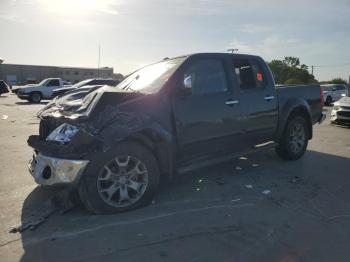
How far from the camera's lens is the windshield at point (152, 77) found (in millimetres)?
5211

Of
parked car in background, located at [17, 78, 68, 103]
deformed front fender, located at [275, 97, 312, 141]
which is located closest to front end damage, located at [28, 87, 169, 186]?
deformed front fender, located at [275, 97, 312, 141]

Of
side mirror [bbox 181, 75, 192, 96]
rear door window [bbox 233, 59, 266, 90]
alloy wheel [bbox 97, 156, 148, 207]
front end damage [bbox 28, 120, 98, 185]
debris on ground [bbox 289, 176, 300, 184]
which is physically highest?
rear door window [bbox 233, 59, 266, 90]

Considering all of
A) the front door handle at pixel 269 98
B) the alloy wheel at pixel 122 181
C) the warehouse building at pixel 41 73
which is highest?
the warehouse building at pixel 41 73

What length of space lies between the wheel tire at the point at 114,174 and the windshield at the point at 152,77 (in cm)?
90

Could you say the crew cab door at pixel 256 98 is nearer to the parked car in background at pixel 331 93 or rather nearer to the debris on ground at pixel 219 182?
the debris on ground at pixel 219 182

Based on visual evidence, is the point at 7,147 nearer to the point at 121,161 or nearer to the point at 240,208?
the point at 121,161

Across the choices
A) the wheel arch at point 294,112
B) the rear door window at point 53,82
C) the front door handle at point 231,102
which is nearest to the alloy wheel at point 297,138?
the wheel arch at point 294,112

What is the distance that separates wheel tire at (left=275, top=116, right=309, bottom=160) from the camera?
23.4 feet

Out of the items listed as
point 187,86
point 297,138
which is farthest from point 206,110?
point 297,138

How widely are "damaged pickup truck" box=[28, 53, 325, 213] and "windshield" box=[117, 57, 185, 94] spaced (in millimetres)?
21

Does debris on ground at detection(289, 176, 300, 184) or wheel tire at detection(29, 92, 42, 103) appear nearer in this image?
debris on ground at detection(289, 176, 300, 184)

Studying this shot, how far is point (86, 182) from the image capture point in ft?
14.1

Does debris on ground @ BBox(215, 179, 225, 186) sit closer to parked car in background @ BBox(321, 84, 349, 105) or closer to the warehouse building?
parked car in background @ BBox(321, 84, 349, 105)

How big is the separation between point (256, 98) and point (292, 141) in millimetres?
1597
